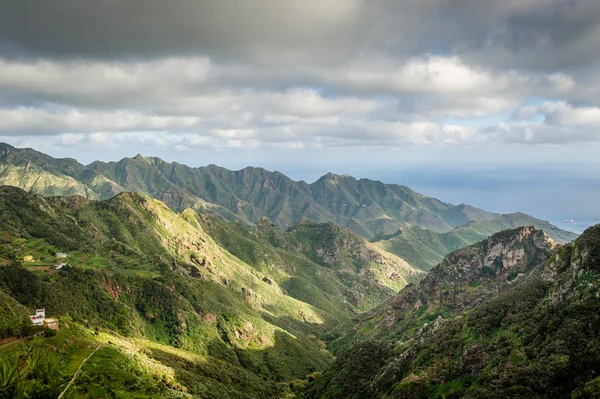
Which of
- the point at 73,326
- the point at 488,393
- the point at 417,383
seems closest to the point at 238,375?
the point at 73,326

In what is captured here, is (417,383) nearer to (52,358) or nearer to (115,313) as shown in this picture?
(52,358)

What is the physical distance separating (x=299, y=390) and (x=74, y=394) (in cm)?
19359

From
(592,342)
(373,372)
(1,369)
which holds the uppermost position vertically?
(1,369)

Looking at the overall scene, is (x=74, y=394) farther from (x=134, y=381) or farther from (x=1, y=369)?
(x=134, y=381)

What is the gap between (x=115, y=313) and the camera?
177 metres

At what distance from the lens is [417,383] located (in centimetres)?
10981

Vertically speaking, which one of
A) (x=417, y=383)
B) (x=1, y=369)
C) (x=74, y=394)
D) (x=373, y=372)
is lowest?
(x=373, y=372)

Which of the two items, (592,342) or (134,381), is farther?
(134,381)

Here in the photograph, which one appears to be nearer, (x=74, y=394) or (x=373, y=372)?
(x=74, y=394)

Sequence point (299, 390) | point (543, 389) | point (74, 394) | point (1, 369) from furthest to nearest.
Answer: point (299, 390) → point (543, 389) → point (74, 394) → point (1, 369)

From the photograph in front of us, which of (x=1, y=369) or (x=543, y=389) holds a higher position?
(x=1, y=369)

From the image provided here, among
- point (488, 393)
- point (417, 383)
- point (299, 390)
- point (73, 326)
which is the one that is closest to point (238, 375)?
point (299, 390)

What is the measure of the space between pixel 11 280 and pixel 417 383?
501 feet

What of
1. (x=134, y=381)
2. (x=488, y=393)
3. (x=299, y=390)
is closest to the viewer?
(x=488, y=393)
